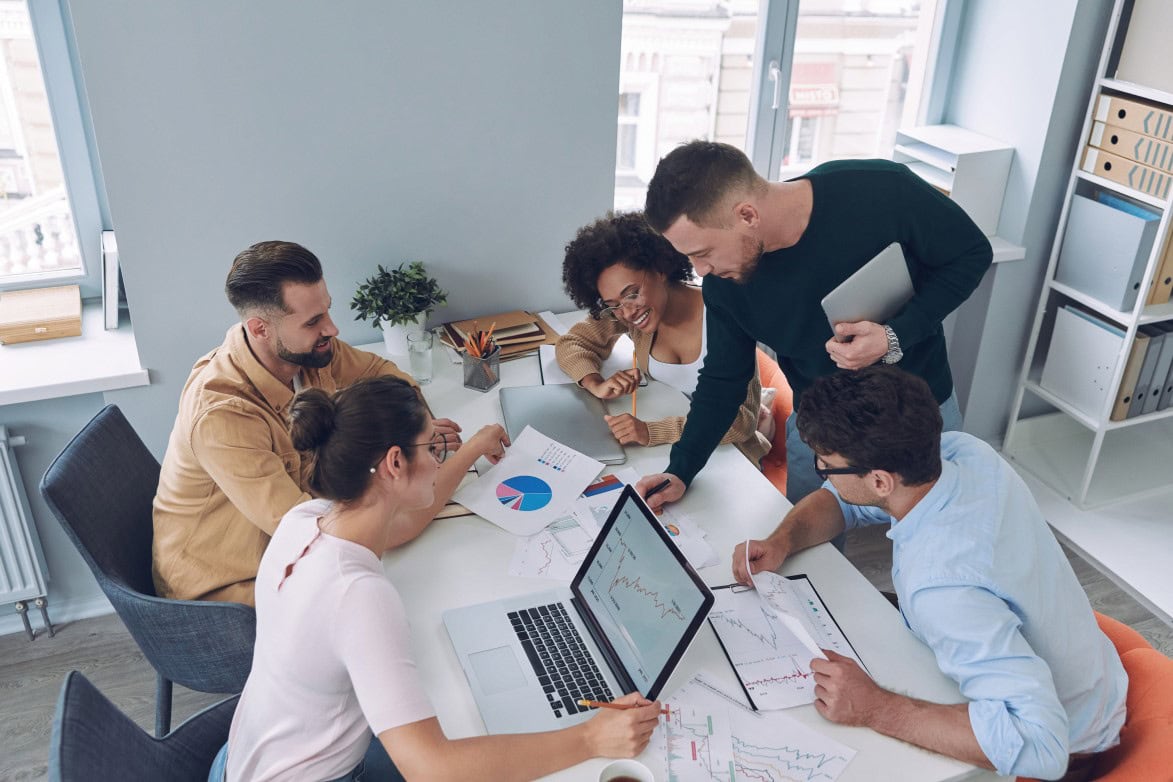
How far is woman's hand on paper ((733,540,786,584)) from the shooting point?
183cm

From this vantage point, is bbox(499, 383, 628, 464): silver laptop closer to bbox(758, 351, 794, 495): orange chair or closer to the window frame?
bbox(758, 351, 794, 495): orange chair

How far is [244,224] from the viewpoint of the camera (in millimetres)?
2588

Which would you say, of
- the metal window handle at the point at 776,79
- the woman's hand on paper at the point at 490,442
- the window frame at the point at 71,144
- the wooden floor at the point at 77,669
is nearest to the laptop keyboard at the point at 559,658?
the woman's hand on paper at the point at 490,442

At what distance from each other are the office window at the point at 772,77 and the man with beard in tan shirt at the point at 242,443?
1450 mm

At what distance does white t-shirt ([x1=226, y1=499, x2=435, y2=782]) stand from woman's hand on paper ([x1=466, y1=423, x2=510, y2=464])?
2.04 ft

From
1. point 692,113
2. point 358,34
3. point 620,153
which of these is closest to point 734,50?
point 692,113

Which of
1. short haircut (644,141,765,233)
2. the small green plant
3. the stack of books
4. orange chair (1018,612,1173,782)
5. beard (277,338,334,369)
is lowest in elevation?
orange chair (1018,612,1173,782)

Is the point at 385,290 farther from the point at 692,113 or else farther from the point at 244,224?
the point at 692,113

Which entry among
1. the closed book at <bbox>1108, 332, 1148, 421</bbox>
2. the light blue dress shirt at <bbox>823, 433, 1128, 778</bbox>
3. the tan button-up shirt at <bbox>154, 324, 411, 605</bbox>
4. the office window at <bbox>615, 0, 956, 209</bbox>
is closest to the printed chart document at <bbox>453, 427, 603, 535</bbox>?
the tan button-up shirt at <bbox>154, 324, 411, 605</bbox>

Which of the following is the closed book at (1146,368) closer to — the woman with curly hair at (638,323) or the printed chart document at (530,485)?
the woman with curly hair at (638,323)

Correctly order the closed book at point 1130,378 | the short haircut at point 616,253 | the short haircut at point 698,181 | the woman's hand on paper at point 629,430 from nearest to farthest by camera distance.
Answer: the short haircut at point 698,181, the woman's hand on paper at point 629,430, the short haircut at point 616,253, the closed book at point 1130,378

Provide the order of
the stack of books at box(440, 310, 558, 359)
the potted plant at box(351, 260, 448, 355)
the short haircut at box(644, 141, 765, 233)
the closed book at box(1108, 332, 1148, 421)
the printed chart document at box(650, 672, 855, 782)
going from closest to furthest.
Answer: the printed chart document at box(650, 672, 855, 782) → the short haircut at box(644, 141, 765, 233) → the potted plant at box(351, 260, 448, 355) → the stack of books at box(440, 310, 558, 359) → the closed book at box(1108, 332, 1148, 421)

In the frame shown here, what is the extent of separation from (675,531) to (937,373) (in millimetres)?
756

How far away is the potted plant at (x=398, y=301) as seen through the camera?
2.64 meters
